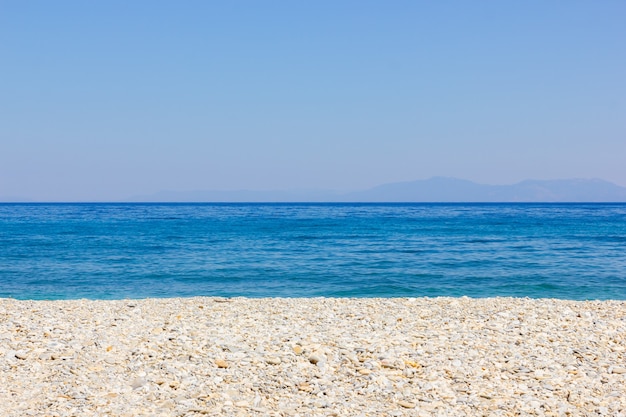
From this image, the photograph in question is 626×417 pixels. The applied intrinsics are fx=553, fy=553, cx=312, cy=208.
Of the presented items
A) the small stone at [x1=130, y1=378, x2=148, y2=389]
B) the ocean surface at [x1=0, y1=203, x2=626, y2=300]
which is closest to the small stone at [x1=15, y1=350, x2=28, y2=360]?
the small stone at [x1=130, y1=378, x2=148, y2=389]

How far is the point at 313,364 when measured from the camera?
7875 millimetres

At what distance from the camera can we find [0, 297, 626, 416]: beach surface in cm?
675

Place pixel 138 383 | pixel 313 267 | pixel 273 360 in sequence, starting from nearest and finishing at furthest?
pixel 138 383, pixel 273 360, pixel 313 267

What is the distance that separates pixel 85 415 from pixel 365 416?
Answer: 3.25m

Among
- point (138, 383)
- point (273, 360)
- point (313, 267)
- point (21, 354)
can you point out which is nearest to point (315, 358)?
point (273, 360)

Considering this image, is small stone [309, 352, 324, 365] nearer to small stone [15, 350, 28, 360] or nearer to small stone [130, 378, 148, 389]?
small stone [130, 378, 148, 389]

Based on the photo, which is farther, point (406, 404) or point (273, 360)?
point (273, 360)

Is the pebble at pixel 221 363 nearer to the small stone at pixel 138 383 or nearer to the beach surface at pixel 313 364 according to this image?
the beach surface at pixel 313 364

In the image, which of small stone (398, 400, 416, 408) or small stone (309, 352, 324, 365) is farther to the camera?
small stone (309, 352, 324, 365)

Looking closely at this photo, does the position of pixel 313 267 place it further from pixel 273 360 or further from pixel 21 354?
pixel 21 354

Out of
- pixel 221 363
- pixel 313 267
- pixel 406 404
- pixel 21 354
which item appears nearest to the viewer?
pixel 406 404

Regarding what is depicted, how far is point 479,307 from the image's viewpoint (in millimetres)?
11945

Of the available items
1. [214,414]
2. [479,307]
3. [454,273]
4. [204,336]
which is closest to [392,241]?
[454,273]

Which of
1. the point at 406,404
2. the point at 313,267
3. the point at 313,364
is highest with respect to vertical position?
the point at 313,364
